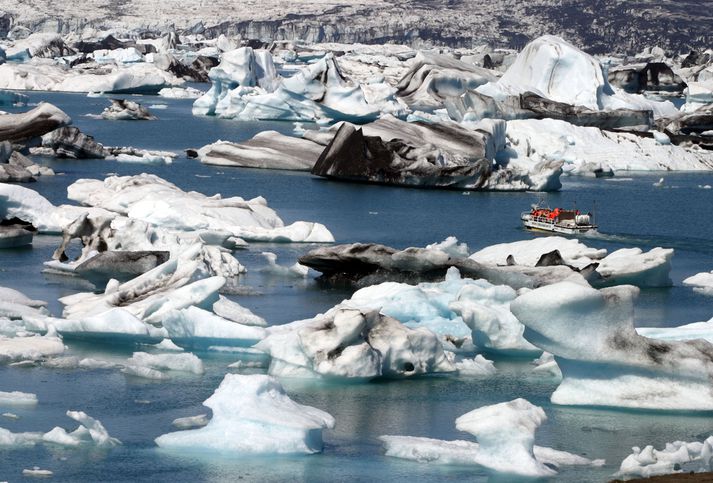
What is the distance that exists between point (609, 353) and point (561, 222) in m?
15.4

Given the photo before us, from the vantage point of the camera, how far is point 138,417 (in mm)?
12445

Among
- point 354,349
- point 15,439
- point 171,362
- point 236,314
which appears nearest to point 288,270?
point 236,314

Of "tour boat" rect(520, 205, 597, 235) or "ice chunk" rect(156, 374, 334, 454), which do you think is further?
"tour boat" rect(520, 205, 597, 235)

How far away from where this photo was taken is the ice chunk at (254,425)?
11141 mm

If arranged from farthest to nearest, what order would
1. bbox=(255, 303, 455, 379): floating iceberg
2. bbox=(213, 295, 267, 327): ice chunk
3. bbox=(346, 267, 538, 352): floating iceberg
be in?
bbox=(213, 295, 267, 327): ice chunk, bbox=(346, 267, 538, 352): floating iceberg, bbox=(255, 303, 455, 379): floating iceberg

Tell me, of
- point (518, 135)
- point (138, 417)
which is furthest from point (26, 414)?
point (518, 135)

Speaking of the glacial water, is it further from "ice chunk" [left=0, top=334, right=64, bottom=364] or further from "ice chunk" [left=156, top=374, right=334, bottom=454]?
"ice chunk" [left=0, top=334, right=64, bottom=364]

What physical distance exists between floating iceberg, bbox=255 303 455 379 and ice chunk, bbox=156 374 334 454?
2194mm

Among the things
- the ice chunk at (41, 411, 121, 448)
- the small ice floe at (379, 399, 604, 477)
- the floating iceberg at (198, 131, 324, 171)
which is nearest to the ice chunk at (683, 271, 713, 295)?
the small ice floe at (379, 399, 604, 477)

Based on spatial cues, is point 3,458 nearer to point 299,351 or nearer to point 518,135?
point 299,351

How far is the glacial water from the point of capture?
36.1ft

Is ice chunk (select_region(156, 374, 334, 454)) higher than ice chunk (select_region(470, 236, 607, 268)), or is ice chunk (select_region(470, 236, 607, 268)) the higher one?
ice chunk (select_region(156, 374, 334, 454))

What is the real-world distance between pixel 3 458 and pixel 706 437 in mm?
6246

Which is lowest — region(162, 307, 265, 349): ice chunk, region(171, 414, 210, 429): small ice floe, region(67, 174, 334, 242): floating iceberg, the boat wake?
the boat wake
